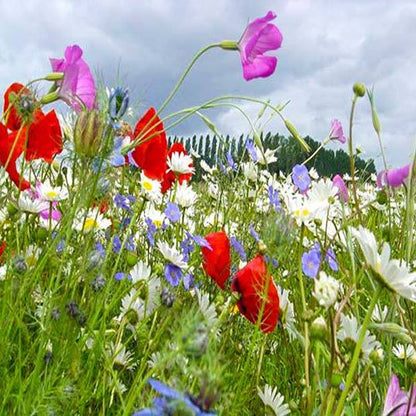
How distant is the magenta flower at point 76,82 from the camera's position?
3.14ft

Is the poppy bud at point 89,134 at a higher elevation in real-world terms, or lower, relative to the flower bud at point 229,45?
lower

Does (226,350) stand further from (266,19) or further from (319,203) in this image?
(266,19)

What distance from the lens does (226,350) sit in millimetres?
1193

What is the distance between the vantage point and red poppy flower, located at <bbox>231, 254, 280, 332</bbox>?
36.4 inches

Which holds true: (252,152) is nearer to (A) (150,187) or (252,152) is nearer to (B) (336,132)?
(B) (336,132)

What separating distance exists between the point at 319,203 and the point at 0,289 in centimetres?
51

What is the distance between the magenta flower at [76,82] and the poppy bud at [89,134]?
100mm

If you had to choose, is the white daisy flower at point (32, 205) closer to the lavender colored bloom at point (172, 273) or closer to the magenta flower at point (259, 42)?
the lavender colored bloom at point (172, 273)

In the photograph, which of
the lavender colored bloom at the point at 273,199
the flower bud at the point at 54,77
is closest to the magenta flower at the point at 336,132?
the lavender colored bloom at the point at 273,199

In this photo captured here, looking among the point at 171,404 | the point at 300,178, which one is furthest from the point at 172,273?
the point at 171,404

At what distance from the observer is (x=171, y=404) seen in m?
0.31

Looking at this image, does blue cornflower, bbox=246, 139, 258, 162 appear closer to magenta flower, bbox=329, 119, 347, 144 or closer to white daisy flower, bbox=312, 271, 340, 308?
magenta flower, bbox=329, 119, 347, 144

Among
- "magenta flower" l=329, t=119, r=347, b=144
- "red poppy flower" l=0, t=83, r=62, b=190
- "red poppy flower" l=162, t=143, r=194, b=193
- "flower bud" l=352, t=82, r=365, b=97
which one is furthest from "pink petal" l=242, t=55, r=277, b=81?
"magenta flower" l=329, t=119, r=347, b=144

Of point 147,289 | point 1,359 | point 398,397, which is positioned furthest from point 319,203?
point 1,359
